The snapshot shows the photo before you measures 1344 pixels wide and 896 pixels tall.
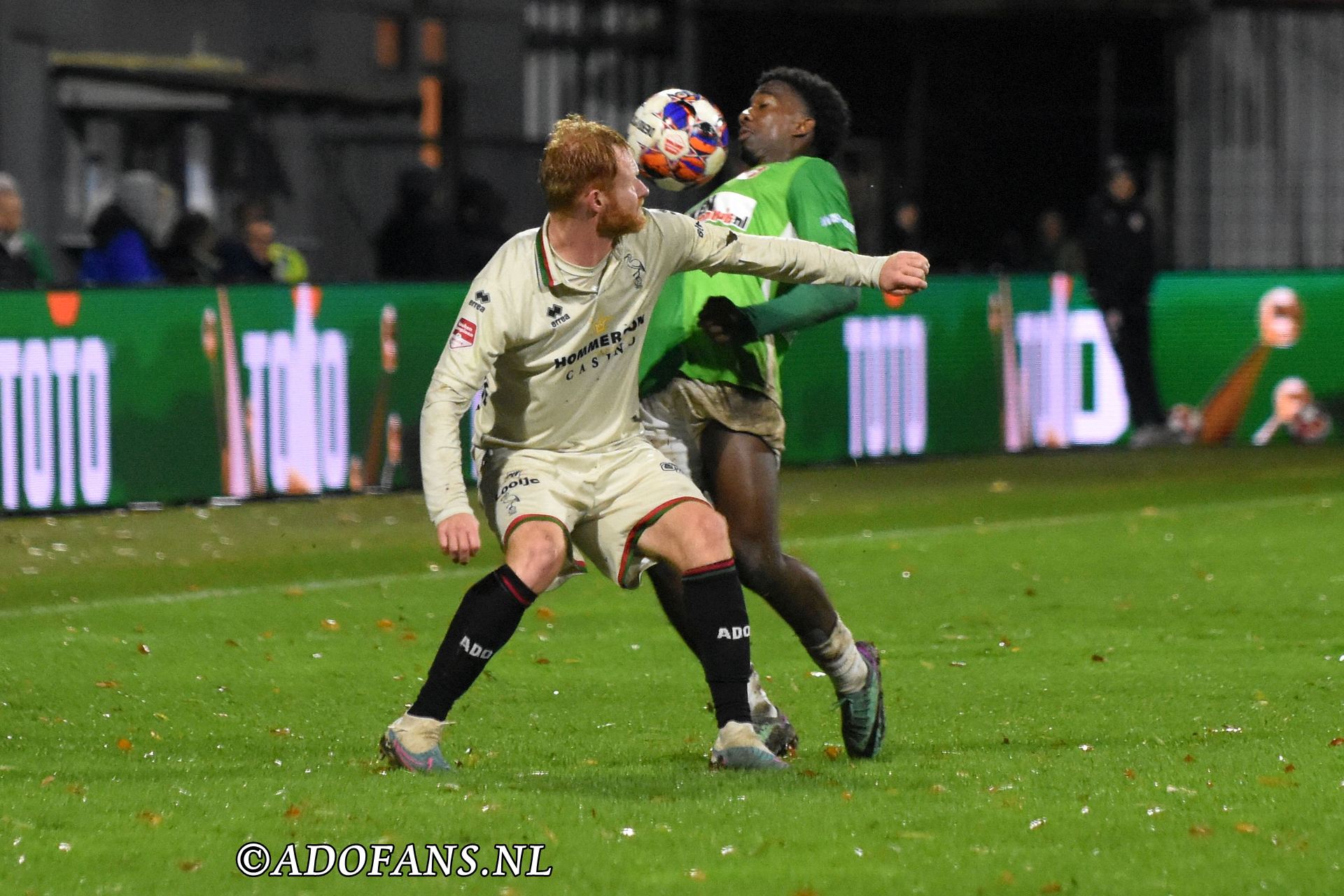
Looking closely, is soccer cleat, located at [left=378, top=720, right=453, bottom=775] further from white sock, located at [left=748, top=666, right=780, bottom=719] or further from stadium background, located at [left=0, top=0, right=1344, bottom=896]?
white sock, located at [left=748, top=666, right=780, bottom=719]

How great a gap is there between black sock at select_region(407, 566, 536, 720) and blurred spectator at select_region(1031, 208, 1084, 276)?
16965 mm

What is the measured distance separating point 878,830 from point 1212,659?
3540 mm

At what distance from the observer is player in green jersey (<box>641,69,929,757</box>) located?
6922 millimetres

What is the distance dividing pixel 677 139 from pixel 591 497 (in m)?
1.24

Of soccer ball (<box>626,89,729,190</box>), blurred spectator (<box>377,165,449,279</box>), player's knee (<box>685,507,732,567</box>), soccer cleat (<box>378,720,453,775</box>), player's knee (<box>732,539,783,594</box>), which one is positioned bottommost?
soccer cleat (<box>378,720,453,775</box>)

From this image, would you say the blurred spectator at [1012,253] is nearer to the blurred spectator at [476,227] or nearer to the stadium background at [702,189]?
the stadium background at [702,189]

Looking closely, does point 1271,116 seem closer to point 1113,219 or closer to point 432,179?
point 1113,219

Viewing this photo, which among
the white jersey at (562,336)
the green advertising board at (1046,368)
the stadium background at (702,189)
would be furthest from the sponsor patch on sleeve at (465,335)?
the green advertising board at (1046,368)

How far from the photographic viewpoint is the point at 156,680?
8.73 metres

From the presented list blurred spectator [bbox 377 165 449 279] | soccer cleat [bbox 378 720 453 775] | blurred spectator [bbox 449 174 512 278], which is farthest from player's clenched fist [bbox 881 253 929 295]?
blurred spectator [bbox 449 174 512 278]

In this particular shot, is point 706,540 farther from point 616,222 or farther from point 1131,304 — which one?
point 1131,304

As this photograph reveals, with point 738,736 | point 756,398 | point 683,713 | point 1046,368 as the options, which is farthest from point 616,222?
point 1046,368

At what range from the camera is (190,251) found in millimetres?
16219

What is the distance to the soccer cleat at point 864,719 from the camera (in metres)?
6.95
